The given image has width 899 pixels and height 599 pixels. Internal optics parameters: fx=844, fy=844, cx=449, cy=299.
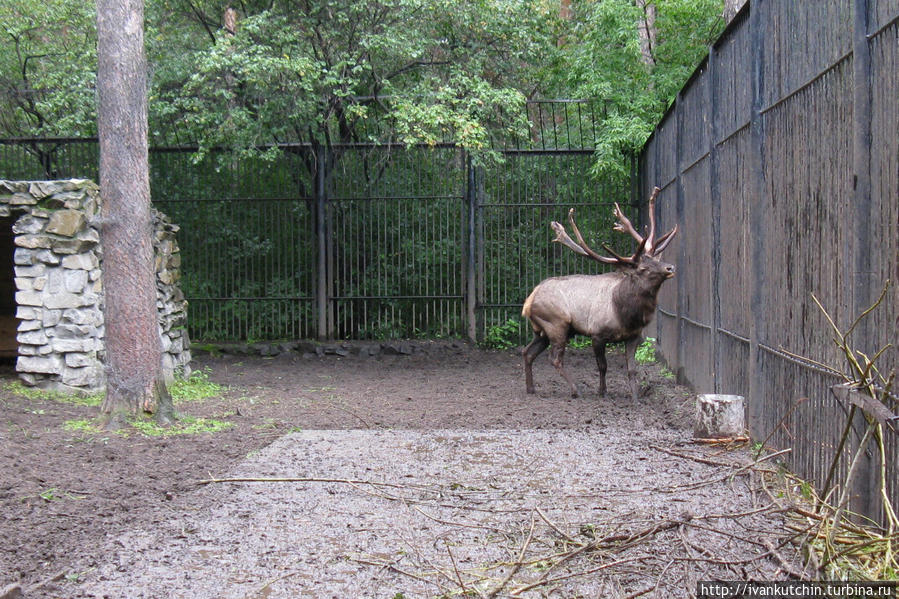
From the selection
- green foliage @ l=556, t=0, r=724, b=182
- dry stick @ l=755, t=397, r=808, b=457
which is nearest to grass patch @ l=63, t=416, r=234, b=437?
dry stick @ l=755, t=397, r=808, b=457

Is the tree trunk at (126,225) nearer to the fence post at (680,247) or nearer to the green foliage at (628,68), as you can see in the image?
the fence post at (680,247)

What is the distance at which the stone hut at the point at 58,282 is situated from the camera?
8547 mm

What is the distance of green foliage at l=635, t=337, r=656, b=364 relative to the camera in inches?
443

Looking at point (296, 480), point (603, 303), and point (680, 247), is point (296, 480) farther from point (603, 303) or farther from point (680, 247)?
point (680, 247)

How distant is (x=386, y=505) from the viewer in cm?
489

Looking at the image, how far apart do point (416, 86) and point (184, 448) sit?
6.36m

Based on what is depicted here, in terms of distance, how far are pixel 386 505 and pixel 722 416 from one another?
2.63m

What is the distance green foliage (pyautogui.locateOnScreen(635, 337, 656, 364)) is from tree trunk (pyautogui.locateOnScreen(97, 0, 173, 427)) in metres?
6.31

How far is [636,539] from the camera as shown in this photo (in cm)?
394

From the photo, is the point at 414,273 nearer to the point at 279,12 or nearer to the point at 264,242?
the point at 264,242

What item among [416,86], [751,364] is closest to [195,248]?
[416,86]

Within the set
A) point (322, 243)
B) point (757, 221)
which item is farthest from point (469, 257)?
point (757, 221)

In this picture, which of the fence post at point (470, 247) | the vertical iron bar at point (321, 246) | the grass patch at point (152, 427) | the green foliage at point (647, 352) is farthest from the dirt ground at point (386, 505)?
the fence post at point (470, 247)

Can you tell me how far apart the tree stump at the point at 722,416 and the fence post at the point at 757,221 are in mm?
248
